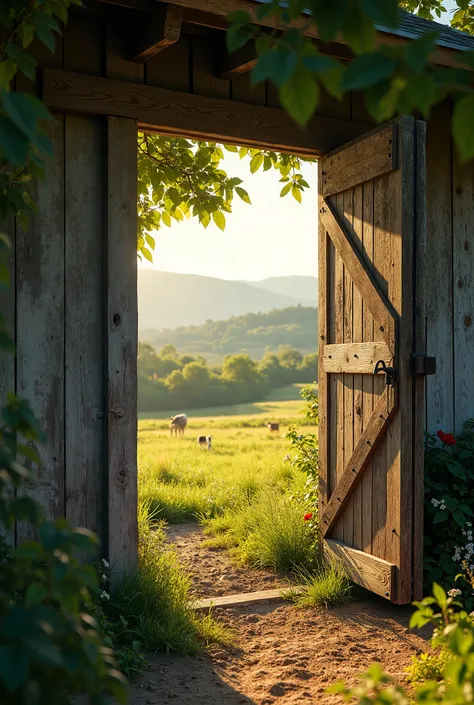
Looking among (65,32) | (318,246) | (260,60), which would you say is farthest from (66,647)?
(318,246)

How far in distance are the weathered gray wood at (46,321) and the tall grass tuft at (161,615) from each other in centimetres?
56

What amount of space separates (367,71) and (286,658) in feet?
9.79

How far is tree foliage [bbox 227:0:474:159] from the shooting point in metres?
1.09

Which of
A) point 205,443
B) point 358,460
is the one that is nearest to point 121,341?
point 358,460

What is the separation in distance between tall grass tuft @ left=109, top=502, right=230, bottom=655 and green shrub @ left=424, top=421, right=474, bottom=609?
1.28m

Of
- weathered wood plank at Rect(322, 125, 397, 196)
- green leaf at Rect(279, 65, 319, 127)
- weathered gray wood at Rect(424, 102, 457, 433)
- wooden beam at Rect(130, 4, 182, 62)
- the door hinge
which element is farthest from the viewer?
weathered gray wood at Rect(424, 102, 457, 433)

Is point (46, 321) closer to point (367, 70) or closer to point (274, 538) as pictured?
point (274, 538)

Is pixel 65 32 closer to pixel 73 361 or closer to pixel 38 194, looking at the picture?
pixel 38 194

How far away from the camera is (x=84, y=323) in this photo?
3711mm

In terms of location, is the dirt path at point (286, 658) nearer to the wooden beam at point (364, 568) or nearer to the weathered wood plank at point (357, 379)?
the wooden beam at point (364, 568)

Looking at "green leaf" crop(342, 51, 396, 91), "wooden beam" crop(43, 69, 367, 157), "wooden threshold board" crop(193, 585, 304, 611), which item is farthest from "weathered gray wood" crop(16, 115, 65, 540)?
"green leaf" crop(342, 51, 396, 91)

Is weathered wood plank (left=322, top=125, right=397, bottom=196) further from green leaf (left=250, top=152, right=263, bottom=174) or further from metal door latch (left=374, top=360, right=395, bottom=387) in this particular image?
metal door latch (left=374, top=360, right=395, bottom=387)

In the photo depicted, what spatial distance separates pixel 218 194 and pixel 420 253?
2.18 meters

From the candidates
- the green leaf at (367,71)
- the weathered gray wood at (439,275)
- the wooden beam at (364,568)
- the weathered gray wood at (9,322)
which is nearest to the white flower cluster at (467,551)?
the wooden beam at (364,568)
